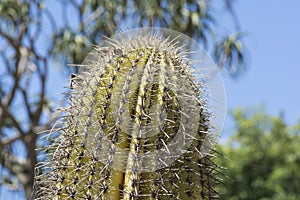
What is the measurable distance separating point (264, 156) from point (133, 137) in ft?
Answer: 60.6

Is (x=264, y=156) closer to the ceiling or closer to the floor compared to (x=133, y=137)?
closer to the floor

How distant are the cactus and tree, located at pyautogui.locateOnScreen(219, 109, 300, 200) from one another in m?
14.0

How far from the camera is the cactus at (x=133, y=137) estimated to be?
1501 millimetres

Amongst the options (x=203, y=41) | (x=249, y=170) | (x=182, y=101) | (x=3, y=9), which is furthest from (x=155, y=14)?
(x=249, y=170)

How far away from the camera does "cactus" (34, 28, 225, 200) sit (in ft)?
4.92

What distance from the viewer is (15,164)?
6258mm

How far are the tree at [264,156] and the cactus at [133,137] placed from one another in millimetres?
14002

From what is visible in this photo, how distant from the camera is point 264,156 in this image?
19.6 m

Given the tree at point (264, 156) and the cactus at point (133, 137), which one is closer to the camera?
the cactus at point (133, 137)

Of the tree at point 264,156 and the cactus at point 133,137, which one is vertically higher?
the cactus at point 133,137

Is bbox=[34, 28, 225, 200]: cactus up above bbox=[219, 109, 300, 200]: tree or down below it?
above

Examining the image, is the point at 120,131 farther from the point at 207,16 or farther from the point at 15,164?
the point at 207,16

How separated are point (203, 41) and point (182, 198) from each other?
616cm

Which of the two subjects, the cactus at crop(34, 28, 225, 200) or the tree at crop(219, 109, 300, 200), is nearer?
the cactus at crop(34, 28, 225, 200)
